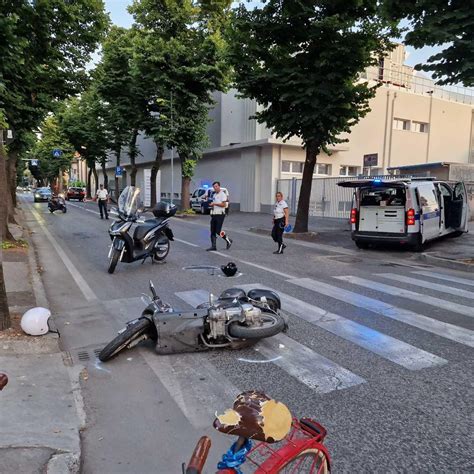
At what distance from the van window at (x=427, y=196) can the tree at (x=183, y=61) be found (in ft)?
54.1

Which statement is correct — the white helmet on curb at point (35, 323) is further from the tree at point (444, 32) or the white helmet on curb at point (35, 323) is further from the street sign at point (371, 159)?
the street sign at point (371, 159)

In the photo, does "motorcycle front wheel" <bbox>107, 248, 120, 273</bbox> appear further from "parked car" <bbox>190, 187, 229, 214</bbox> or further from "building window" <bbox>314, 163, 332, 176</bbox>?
"building window" <bbox>314, 163, 332, 176</bbox>

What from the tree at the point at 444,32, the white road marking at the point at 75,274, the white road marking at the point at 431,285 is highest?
the tree at the point at 444,32

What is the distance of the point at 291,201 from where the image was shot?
1081 inches

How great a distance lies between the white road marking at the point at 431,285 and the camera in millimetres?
7887

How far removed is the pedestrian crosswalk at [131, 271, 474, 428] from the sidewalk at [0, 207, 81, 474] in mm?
888

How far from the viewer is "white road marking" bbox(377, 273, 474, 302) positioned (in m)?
7.89

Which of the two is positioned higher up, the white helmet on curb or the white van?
the white van

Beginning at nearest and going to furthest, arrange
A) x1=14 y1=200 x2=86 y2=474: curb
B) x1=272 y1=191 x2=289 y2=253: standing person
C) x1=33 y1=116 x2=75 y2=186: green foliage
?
x1=14 y1=200 x2=86 y2=474: curb
x1=272 y1=191 x2=289 y2=253: standing person
x1=33 y1=116 x2=75 y2=186: green foliage

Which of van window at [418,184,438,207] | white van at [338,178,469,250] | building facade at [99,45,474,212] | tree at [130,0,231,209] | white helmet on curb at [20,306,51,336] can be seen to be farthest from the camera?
building facade at [99,45,474,212]

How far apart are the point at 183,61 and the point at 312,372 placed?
25.0 metres

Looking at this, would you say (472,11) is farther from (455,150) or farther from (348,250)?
(455,150)

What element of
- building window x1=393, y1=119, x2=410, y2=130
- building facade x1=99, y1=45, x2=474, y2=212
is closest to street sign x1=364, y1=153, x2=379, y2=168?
building facade x1=99, y1=45, x2=474, y2=212

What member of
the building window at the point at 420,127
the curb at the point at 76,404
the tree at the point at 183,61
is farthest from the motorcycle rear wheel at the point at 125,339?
the building window at the point at 420,127
